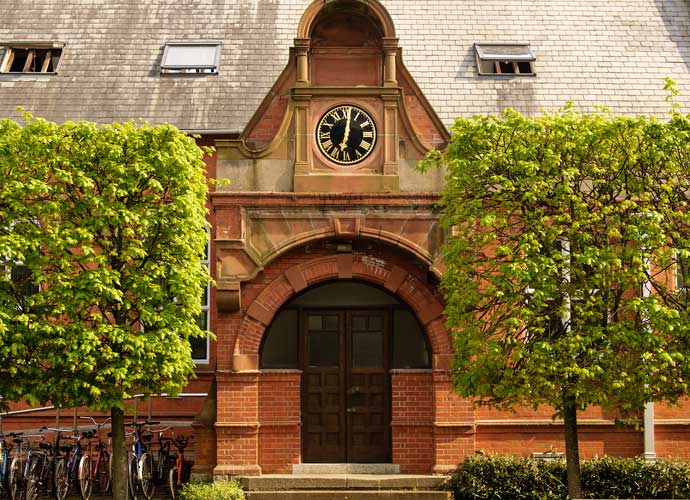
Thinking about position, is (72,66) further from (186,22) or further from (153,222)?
(153,222)

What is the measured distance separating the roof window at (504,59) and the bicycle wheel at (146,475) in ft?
35.4

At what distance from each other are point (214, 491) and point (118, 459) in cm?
154

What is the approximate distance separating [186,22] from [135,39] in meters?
1.27

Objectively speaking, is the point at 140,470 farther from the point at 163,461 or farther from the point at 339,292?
the point at 339,292

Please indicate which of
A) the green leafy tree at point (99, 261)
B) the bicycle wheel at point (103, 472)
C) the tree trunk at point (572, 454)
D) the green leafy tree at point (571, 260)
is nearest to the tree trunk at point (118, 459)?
the green leafy tree at point (99, 261)

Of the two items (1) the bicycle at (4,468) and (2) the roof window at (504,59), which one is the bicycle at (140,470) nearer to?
(1) the bicycle at (4,468)

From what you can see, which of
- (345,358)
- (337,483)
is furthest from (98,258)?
(337,483)

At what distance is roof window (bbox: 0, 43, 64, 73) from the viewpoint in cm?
2116

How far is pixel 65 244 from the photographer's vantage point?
1376 centimetres

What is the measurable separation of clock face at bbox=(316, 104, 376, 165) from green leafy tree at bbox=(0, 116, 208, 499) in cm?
254

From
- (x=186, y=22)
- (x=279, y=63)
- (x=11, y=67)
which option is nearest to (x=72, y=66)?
(x=11, y=67)

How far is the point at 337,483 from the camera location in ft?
51.0

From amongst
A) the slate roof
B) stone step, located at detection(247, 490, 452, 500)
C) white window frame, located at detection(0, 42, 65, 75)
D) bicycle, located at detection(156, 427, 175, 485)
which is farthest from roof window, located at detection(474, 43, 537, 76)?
bicycle, located at detection(156, 427, 175, 485)

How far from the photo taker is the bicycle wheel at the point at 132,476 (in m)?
16.0
